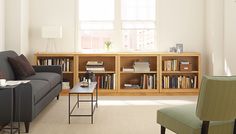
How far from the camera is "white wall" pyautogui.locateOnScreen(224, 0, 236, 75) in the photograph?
622cm

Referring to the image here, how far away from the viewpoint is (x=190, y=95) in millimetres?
7039

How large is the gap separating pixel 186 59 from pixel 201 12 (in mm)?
1056

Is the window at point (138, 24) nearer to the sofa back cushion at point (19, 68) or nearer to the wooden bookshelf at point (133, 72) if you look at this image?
the wooden bookshelf at point (133, 72)

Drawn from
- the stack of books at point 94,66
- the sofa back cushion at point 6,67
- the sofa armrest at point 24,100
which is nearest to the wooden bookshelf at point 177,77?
the stack of books at point 94,66

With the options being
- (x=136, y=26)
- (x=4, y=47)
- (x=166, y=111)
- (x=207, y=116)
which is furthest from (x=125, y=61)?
(x=207, y=116)

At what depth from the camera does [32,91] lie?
4238mm

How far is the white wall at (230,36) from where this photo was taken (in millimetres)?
6223

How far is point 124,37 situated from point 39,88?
3153 mm

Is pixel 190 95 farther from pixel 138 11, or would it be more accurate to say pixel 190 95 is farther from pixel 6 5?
pixel 6 5

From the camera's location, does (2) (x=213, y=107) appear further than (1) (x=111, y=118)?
No

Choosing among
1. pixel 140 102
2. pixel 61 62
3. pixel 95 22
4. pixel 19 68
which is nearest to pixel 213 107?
pixel 140 102

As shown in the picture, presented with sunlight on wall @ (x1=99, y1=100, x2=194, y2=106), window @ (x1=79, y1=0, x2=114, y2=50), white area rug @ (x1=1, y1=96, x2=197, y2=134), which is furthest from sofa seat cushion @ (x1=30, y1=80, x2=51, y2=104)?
window @ (x1=79, y1=0, x2=114, y2=50)

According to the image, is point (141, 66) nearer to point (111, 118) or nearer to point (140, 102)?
point (140, 102)

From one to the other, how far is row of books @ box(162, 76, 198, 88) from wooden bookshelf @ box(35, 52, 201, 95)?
0.04 metres
